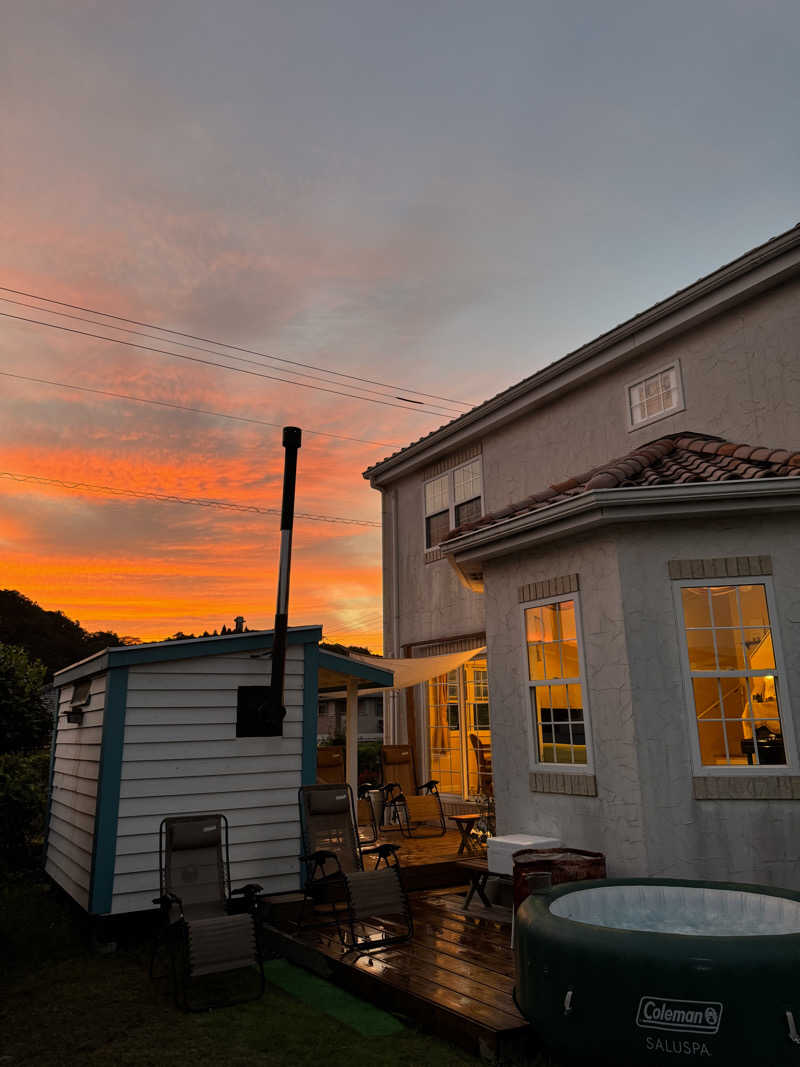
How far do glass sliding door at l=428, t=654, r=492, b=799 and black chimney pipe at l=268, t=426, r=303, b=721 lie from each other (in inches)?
204

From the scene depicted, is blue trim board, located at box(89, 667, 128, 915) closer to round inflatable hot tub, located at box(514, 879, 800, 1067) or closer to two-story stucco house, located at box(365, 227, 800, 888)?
two-story stucco house, located at box(365, 227, 800, 888)

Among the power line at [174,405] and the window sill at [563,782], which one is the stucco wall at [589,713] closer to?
the window sill at [563,782]

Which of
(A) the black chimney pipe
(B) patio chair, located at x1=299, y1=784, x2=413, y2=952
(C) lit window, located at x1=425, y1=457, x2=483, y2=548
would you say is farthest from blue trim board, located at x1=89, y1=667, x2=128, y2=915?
(C) lit window, located at x1=425, y1=457, x2=483, y2=548

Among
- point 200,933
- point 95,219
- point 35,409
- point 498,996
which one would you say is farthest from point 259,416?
point 498,996

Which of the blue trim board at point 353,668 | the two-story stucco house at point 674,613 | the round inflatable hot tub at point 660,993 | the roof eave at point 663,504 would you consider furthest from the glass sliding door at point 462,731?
the round inflatable hot tub at point 660,993

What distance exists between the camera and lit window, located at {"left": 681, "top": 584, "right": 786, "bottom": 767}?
5980 millimetres

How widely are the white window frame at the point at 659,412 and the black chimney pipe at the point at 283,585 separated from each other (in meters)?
4.95

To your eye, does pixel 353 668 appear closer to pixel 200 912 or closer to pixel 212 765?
pixel 212 765

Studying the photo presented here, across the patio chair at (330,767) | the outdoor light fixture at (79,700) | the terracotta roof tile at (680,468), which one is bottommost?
the patio chair at (330,767)

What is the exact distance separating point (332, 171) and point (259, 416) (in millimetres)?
5789

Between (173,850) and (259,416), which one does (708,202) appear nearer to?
(259,416)

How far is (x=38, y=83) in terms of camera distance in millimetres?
8500

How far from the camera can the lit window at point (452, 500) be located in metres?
12.6

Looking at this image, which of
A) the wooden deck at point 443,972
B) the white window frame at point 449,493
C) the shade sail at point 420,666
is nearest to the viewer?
the wooden deck at point 443,972
